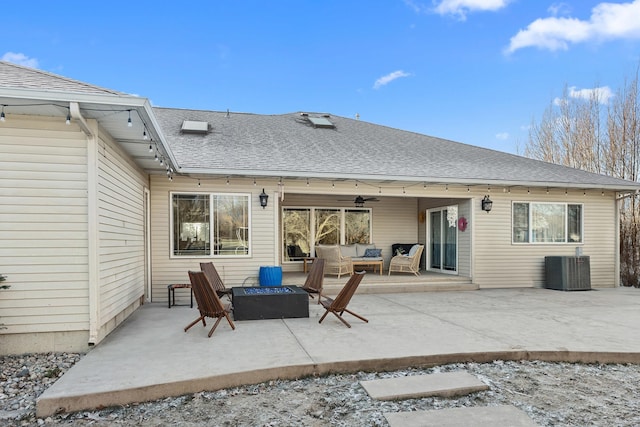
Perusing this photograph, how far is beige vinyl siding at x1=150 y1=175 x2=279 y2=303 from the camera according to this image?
771 centimetres

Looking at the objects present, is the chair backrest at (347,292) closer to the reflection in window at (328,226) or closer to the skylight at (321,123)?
the reflection in window at (328,226)

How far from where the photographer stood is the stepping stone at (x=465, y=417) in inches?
112

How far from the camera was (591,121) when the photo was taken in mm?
14875

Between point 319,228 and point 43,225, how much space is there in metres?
7.45

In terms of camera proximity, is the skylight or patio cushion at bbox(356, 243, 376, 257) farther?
the skylight

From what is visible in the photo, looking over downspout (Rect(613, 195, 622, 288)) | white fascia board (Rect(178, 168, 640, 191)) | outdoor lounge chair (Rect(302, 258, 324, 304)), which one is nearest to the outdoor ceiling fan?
white fascia board (Rect(178, 168, 640, 191))

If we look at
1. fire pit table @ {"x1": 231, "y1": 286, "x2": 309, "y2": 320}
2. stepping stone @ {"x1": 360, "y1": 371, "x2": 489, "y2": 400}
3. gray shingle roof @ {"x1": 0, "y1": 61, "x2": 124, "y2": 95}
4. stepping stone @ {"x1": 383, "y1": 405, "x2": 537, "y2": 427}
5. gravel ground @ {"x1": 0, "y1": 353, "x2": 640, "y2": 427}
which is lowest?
gravel ground @ {"x1": 0, "y1": 353, "x2": 640, "y2": 427}

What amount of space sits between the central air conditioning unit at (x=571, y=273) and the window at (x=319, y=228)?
15.2 feet

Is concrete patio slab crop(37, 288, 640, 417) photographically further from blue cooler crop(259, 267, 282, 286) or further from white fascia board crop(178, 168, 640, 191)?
white fascia board crop(178, 168, 640, 191)

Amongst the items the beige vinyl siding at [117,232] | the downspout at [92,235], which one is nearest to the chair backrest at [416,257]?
the beige vinyl siding at [117,232]

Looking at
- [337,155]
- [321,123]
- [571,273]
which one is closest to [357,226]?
[337,155]

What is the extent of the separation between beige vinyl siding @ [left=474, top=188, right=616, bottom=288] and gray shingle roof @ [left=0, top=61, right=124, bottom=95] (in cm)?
802

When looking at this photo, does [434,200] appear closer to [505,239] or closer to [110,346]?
[505,239]

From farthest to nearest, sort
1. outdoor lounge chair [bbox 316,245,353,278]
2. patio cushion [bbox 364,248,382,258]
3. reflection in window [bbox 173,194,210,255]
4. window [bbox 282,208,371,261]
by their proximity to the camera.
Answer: window [bbox 282,208,371,261] → patio cushion [bbox 364,248,382,258] → outdoor lounge chair [bbox 316,245,353,278] → reflection in window [bbox 173,194,210,255]
